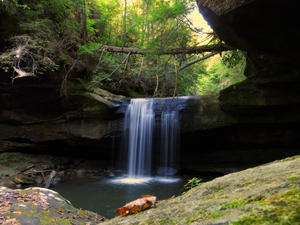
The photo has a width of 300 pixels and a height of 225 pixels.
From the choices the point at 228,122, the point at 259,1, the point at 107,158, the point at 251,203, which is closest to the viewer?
the point at 251,203

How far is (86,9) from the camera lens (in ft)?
32.7

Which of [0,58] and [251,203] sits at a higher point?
[0,58]

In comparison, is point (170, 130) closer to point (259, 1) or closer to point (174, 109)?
point (174, 109)

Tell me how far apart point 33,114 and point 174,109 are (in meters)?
7.44

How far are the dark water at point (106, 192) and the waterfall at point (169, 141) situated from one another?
4.25ft

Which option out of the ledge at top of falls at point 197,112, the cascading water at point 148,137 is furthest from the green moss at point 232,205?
the cascading water at point 148,137

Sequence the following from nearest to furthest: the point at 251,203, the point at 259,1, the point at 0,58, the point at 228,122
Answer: the point at 251,203 < the point at 259,1 < the point at 0,58 < the point at 228,122

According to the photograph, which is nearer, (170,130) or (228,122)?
(228,122)

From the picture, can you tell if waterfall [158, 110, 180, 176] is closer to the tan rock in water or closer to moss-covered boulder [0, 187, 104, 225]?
moss-covered boulder [0, 187, 104, 225]

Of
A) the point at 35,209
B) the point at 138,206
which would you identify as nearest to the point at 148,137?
the point at 35,209

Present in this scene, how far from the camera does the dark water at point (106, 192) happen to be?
21.8 feet

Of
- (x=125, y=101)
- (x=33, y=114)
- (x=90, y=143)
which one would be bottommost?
(x=90, y=143)

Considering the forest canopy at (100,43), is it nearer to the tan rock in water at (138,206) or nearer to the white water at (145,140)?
the white water at (145,140)

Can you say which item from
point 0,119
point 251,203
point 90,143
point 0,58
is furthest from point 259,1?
point 0,119
